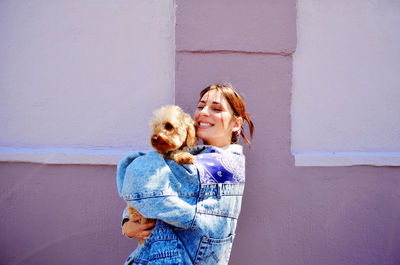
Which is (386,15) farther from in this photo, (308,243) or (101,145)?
(101,145)

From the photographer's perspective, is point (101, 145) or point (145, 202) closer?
point (145, 202)

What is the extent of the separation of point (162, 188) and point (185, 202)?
A: 15 cm

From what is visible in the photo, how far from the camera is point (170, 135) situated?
5.28 ft

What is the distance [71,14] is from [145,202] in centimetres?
190

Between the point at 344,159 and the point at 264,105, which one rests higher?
the point at 264,105

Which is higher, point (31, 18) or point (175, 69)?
point (31, 18)

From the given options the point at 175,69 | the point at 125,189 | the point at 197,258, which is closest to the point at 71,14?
the point at 175,69

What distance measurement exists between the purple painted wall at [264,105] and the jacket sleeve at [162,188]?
3.12 ft

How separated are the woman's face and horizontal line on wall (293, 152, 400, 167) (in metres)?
0.84

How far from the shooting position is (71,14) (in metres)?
2.61

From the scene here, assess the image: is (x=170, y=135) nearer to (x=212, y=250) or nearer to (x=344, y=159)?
(x=212, y=250)

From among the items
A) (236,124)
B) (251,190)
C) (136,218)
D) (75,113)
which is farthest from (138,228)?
(75,113)

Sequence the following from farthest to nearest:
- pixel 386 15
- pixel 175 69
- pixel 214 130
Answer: pixel 386 15
pixel 175 69
pixel 214 130

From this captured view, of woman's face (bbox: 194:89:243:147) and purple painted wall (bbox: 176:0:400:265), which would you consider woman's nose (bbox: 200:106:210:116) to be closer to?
woman's face (bbox: 194:89:243:147)
